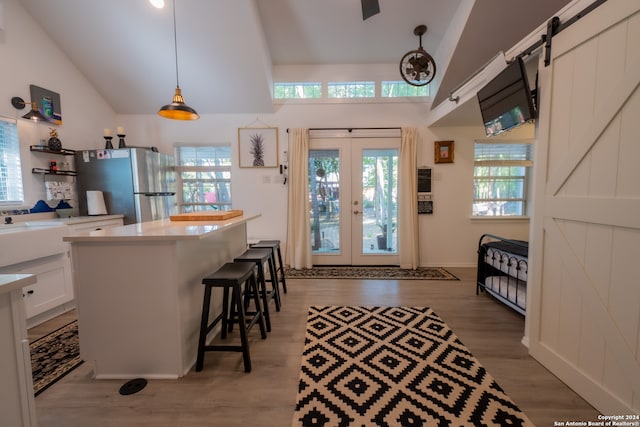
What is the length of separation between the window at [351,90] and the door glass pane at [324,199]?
926 millimetres

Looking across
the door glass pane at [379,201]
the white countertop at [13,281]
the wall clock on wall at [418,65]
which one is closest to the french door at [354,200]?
the door glass pane at [379,201]

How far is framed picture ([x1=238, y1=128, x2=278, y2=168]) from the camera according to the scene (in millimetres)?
4207

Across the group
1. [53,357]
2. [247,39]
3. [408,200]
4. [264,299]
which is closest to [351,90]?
[247,39]

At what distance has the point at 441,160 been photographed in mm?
4125

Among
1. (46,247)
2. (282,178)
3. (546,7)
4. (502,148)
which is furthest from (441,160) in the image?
(46,247)

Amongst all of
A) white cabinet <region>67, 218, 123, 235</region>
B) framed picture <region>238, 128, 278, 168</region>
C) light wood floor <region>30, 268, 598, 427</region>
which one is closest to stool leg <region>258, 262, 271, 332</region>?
light wood floor <region>30, 268, 598, 427</region>

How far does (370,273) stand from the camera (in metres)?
3.91

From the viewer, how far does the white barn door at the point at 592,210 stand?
1312mm

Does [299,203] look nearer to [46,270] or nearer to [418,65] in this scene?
[418,65]

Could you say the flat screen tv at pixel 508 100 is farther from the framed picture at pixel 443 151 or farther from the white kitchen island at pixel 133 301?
the white kitchen island at pixel 133 301

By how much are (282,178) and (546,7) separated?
12.1 feet

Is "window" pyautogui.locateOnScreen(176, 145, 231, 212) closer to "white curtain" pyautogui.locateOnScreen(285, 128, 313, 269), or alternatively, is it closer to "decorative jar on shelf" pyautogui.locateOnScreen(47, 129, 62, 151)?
"white curtain" pyautogui.locateOnScreen(285, 128, 313, 269)

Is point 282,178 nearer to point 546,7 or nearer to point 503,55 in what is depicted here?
point 503,55

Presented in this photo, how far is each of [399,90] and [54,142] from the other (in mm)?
4784
